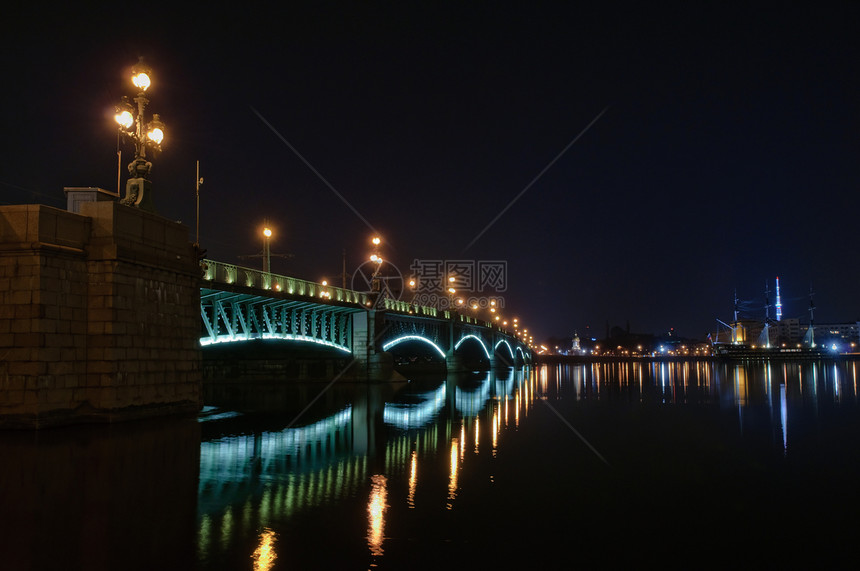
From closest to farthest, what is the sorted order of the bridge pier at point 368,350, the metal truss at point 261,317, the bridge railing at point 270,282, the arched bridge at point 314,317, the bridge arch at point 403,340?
the bridge railing at point 270,282, the metal truss at point 261,317, the arched bridge at point 314,317, the bridge pier at point 368,350, the bridge arch at point 403,340

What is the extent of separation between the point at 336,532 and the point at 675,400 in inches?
1328

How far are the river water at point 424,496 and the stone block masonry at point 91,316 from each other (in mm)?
1351

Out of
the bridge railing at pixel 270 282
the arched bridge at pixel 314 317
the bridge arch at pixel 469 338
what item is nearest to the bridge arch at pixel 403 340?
the arched bridge at pixel 314 317

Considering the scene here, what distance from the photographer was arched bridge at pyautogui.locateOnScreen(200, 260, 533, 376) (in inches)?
1414

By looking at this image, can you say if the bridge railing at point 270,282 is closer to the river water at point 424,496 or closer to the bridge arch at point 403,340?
the bridge arch at point 403,340

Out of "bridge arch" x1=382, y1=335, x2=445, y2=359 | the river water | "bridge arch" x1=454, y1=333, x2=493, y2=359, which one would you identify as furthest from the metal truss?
"bridge arch" x1=454, y1=333, x2=493, y2=359

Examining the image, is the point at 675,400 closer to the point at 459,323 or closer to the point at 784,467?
the point at 784,467

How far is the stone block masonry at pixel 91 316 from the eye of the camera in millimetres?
20422

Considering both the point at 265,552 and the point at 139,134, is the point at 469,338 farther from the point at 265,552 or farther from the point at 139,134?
the point at 265,552

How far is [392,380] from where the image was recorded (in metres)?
59.6

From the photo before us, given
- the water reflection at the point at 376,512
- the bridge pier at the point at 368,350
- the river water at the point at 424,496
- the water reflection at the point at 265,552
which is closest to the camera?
Result: the water reflection at the point at 265,552

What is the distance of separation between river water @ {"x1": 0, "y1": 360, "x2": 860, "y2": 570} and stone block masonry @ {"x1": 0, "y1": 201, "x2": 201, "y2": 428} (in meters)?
1.35

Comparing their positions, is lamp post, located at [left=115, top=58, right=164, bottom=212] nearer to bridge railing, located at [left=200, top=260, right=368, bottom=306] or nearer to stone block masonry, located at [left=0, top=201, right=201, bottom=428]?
stone block masonry, located at [left=0, top=201, right=201, bottom=428]

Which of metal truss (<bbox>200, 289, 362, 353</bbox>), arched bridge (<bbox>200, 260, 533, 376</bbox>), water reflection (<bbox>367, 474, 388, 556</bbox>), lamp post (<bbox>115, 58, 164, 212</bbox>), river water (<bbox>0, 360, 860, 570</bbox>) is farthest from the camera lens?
arched bridge (<bbox>200, 260, 533, 376</bbox>)
